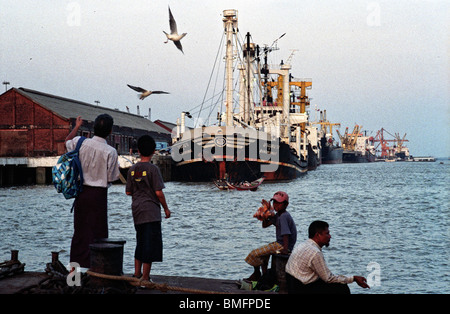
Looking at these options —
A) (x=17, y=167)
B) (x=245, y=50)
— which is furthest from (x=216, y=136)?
(x=17, y=167)

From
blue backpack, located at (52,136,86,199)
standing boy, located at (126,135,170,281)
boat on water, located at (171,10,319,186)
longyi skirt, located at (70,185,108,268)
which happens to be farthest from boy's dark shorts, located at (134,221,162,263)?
boat on water, located at (171,10,319,186)

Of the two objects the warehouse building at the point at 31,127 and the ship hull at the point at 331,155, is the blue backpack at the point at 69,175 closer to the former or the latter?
the warehouse building at the point at 31,127

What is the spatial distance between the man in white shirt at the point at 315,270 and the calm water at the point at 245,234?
6.33 meters

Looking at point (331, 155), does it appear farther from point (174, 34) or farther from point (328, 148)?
point (174, 34)

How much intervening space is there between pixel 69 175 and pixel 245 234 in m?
14.7

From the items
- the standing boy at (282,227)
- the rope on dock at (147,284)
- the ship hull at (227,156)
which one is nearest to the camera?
the rope on dock at (147,284)

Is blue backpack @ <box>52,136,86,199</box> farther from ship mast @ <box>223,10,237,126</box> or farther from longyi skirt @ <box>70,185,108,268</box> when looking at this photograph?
ship mast @ <box>223,10,237,126</box>

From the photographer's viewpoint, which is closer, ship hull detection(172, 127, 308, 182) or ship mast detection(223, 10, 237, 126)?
ship mast detection(223, 10, 237, 126)

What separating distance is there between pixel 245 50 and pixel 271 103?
2192 centimetres

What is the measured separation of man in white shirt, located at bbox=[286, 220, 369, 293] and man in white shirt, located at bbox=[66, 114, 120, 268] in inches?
98.6

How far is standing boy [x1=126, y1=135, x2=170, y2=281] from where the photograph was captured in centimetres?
672

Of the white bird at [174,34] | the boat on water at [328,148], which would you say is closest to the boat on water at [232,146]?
the white bird at [174,34]

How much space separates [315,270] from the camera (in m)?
6.17

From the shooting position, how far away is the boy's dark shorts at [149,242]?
6723mm
